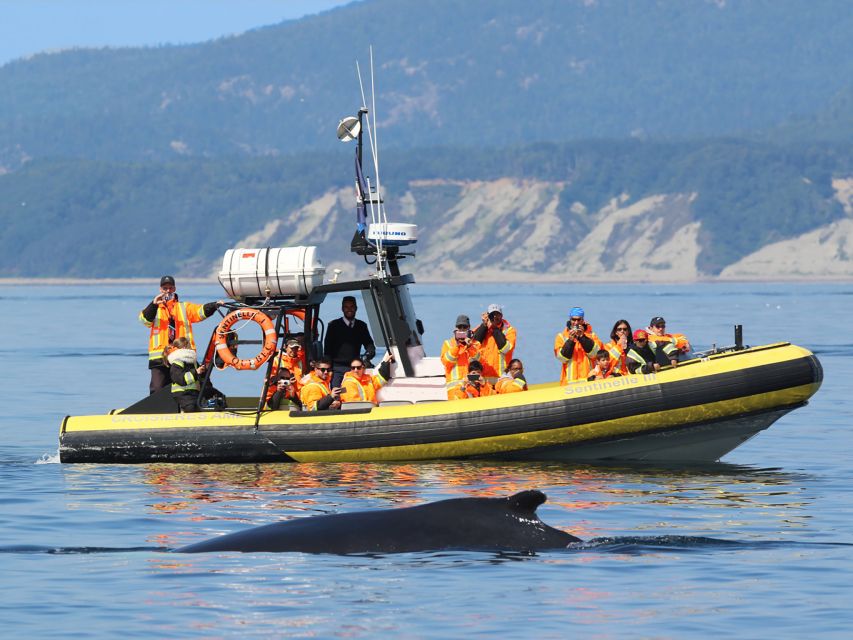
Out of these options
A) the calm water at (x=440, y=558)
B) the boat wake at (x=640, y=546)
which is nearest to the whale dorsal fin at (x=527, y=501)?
the calm water at (x=440, y=558)

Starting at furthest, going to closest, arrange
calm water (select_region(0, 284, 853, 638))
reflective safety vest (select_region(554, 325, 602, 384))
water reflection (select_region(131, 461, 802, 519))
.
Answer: reflective safety vest (select_region(554, 325, 602, 384))
water reflection (select_region(131, 461, 802, 519))
calm water (select_region(0, 284, 853, 638))

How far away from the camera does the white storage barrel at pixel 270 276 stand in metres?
19.7

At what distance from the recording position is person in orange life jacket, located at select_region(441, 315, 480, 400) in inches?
773

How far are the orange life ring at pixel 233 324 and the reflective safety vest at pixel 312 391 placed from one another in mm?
566

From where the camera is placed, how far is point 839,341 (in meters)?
52.2

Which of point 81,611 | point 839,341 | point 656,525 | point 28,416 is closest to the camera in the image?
point 81,611

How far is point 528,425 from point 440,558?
20.4ft

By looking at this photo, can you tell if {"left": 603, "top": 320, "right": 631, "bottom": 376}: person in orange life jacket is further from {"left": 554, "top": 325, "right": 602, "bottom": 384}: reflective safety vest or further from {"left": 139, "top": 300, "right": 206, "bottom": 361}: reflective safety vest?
{"left": 139, "top": 300, "right": 206, "bottom": 361}: reflective safety vest

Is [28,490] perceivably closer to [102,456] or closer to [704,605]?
[102,456]

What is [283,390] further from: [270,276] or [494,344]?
[494,344]

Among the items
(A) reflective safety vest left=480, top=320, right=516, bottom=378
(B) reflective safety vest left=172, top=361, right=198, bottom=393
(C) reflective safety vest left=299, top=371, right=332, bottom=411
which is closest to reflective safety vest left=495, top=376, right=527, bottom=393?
(A) reflective safety vest left=480, top=320, right=516, bottom=378

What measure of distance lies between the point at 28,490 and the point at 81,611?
21.1 ft

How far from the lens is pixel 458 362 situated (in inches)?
782

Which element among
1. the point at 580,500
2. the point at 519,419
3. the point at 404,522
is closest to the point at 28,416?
the point at 519,419
